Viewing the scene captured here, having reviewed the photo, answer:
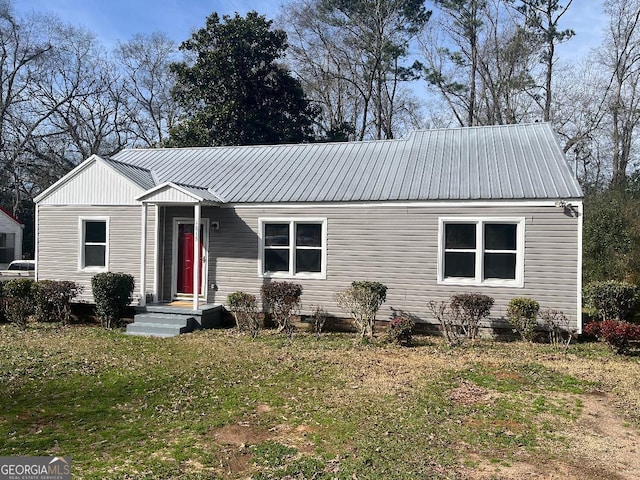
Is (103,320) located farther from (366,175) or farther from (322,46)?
(322,46)

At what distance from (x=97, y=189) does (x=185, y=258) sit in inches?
122

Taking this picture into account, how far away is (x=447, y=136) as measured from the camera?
44.8ft

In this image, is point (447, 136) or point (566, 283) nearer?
point (566, 283)

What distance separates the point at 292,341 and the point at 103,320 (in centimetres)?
514

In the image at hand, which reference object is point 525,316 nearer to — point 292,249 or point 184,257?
point 292,249

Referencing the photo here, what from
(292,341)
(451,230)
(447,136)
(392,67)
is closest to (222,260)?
(292,341)

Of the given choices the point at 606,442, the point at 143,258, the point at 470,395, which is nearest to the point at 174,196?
the point at 143,258

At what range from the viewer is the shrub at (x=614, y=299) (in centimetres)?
1065

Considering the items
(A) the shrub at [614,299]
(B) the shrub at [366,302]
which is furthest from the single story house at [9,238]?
(A) the shrub at [614,299]

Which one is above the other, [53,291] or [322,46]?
[322,46]

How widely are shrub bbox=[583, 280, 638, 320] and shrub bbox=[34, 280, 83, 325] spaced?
12654 mm

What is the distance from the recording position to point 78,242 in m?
13.3

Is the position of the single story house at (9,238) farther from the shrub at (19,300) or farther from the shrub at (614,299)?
the shrub at (614,299)

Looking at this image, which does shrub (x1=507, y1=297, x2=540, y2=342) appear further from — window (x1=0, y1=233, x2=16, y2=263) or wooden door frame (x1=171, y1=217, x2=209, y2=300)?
window (x1=0, y1=233, x2=16, y2=263)
